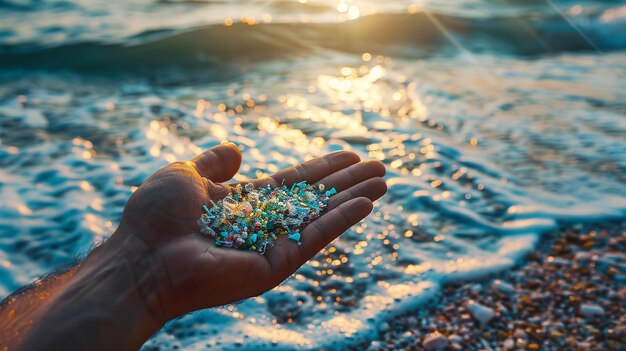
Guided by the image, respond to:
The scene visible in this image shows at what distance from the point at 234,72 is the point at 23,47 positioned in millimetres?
3163

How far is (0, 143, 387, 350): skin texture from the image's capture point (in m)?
1.91

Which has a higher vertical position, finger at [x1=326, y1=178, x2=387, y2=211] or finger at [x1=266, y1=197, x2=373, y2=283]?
finger at [x1=326, y1=178, x2=387, y2=211]

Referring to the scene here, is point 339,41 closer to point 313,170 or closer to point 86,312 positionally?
point 313,170

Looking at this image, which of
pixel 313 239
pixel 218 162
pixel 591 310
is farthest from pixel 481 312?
pixel 218 162

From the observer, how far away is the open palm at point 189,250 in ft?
6.76

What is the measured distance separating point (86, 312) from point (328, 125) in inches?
145

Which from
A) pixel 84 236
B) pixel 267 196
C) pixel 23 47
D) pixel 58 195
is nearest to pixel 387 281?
pixel 267 196

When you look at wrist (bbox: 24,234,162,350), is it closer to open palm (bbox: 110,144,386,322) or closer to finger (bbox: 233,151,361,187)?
open palm (bbox: 110,144,386,322)

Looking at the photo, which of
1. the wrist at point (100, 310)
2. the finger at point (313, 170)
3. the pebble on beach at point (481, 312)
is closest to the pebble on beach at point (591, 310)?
the pebble on beach at point (481, 312)

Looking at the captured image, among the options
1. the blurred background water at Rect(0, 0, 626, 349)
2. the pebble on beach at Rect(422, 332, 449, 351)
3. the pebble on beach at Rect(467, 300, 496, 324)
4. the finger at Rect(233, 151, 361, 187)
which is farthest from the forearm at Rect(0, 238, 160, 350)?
the pebble on beach at Rect(467, 300, 496, 324)

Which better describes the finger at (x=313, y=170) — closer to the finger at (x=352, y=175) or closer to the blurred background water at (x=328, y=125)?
the finger at (x=352, y=175)

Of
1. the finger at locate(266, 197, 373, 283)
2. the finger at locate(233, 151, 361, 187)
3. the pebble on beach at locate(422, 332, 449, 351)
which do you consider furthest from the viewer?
the finger at locate(233, 151, 361, 187)

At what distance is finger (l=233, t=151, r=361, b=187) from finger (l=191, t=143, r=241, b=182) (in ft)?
0.59

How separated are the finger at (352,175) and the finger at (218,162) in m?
0.48
